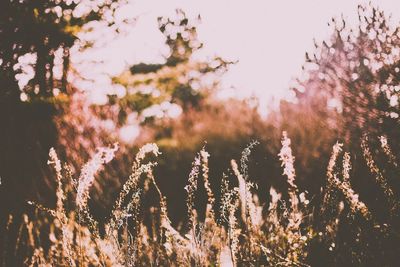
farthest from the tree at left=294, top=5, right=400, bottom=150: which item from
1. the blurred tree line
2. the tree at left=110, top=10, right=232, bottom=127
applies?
the tree at left=110, top=10, right=232, bottom=127

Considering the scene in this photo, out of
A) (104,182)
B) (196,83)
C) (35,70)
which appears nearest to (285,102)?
(104,182)

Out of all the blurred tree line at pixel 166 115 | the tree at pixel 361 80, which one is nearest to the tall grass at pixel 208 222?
the blurred tree line at pixel 166 115

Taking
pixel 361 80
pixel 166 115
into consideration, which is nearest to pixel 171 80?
pixel 166 115

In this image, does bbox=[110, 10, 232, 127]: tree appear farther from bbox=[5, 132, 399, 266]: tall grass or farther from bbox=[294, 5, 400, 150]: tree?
bbox=[5, 132, 399, 266]: tall grass

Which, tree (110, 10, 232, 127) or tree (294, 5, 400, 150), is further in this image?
tree (110, 10, 232, 127)

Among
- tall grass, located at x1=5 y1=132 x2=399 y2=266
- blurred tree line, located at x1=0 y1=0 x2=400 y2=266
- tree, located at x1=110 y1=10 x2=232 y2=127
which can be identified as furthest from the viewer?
tree, located at x1=110 y1=10 x2=232 y2=127

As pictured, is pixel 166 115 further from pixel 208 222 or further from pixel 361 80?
pixel 208 222

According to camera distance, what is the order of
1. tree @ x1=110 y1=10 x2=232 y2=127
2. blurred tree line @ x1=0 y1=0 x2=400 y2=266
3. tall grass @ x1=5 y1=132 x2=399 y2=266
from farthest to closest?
tree @ x1=110 y1=10 x2=232 y2=127 → blurred tree line @ x1=0 y1=0 x2=400 y2=266 → tall grass @ x1=5 y1=132 x2=399 y2=266

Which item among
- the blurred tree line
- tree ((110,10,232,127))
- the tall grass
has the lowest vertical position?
the tall grass

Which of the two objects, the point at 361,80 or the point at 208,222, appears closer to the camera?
the point at 208,222

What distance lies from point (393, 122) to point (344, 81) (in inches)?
38.8

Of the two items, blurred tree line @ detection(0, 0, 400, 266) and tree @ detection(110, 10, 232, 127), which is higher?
tree @ detection(110, 10, 232, 127)

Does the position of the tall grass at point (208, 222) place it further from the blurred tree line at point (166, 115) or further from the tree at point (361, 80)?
the tree at point (361, 80)

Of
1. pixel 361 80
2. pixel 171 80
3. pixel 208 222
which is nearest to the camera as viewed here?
pixel 208 222
